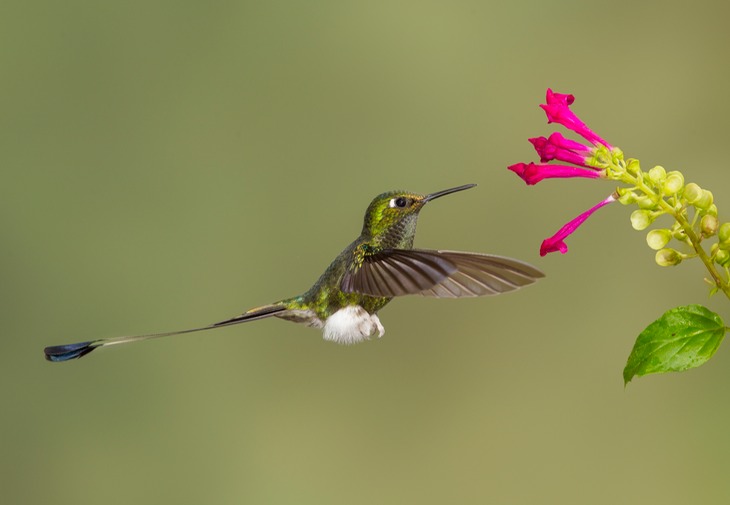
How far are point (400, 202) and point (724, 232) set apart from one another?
546 millimetres

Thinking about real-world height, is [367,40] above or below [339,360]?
above

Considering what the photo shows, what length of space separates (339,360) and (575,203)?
1.12m

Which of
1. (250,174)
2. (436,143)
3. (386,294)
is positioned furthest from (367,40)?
(386,294)

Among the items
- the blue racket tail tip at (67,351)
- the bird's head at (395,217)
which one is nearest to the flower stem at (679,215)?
the bird's head at (395,217)

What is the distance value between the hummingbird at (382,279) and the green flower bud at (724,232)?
229 millimetres

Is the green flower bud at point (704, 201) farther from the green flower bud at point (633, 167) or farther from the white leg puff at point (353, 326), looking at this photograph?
the white leg puff at point (353, 326)

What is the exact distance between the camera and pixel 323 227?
134 inches

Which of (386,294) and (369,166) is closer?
(386,294)

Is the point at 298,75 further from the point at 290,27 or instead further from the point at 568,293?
the point at 568,293

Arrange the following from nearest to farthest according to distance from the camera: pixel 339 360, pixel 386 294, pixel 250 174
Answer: pixel 386 294
pixel 339 360
pixel 250 174

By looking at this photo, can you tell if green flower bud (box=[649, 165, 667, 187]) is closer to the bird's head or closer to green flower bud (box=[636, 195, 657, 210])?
green flower bud (box=[636, 195, 657, 210])

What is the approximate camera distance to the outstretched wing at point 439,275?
1088 millimetres

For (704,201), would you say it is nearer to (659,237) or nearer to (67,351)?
(659,237)

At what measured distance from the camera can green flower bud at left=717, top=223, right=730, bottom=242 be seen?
1.01m
